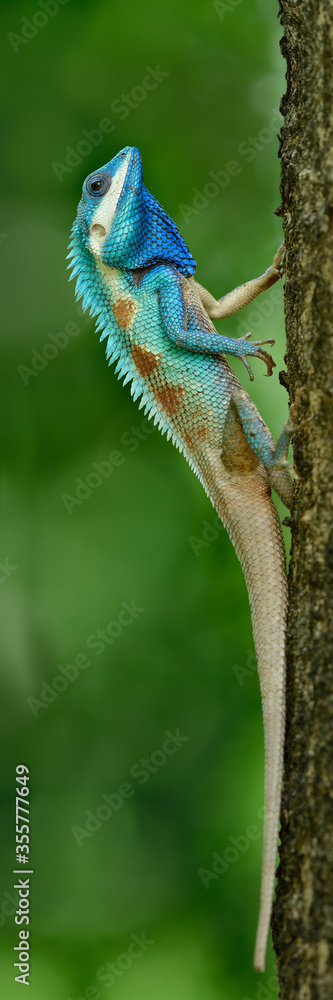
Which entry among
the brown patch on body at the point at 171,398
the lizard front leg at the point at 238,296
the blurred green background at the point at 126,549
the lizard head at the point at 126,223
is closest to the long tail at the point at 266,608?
the brown patch on body at the point at 171,398

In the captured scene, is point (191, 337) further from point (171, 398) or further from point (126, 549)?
point (126, 549)

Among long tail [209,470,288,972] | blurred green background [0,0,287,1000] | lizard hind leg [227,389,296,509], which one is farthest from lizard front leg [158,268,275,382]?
blurred green background [0,0,287,1000]

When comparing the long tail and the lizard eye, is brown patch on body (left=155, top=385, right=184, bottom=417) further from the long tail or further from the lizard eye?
the lizard eye

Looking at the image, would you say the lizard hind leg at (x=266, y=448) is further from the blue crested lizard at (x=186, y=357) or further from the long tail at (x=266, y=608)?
the long tail at (x=266, y=608)

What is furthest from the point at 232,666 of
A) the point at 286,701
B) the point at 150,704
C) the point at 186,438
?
the point at 286,701

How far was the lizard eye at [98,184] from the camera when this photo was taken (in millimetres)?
3695

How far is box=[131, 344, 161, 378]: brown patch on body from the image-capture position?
3482mm

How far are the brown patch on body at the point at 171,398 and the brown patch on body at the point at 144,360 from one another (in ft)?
0.34

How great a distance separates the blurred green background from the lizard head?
1.55 m

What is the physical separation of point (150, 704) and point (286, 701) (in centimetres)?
310

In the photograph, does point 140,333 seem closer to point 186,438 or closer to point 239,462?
point 186,438

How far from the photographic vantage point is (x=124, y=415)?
5520 millimetres

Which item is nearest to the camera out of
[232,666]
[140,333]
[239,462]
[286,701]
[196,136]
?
[286,701]

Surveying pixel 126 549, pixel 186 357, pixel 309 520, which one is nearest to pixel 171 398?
pixel 186 357
